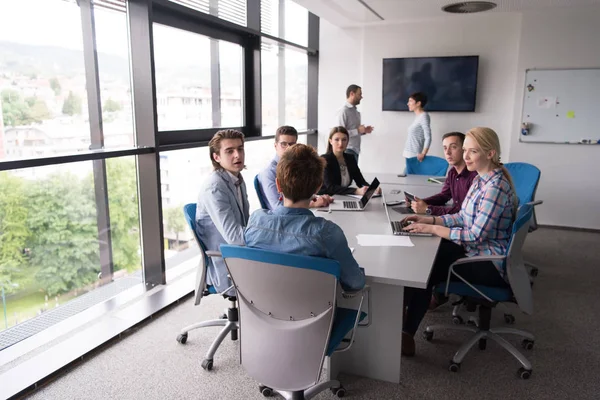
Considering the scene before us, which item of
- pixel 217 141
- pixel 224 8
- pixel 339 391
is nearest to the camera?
pixel 339 391

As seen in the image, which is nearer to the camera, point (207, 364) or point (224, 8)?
point (207, 364)

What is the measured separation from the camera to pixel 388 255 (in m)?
2.20

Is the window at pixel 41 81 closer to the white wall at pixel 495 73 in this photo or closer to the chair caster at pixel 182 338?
the chair caster at pixel 182 338

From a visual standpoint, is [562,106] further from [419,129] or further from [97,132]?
[97,132]

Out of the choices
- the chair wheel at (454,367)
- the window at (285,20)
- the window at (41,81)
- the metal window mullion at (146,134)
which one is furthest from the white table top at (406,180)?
the window at (41,81)

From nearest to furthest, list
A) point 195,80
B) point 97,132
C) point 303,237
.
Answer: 1. point 303,237
2. point 97,132
3. point 195,80

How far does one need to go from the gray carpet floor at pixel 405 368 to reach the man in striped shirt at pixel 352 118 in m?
3.08

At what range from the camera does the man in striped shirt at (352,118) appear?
18.7 feet

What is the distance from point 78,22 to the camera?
2898mm

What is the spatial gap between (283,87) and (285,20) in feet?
2.76

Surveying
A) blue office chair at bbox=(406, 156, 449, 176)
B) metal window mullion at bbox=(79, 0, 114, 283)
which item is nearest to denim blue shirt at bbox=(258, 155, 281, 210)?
metal window mullion at bbox=(79, 0, 114, 283)

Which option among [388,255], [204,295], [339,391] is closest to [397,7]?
[388,255]

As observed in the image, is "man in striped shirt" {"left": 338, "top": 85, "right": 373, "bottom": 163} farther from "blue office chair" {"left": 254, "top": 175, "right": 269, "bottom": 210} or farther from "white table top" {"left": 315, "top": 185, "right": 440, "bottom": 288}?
"white table top" {"left": 315, "top": 185, "right": 440, "bottom": 288}

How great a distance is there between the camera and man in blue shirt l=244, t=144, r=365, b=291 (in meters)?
1.64
